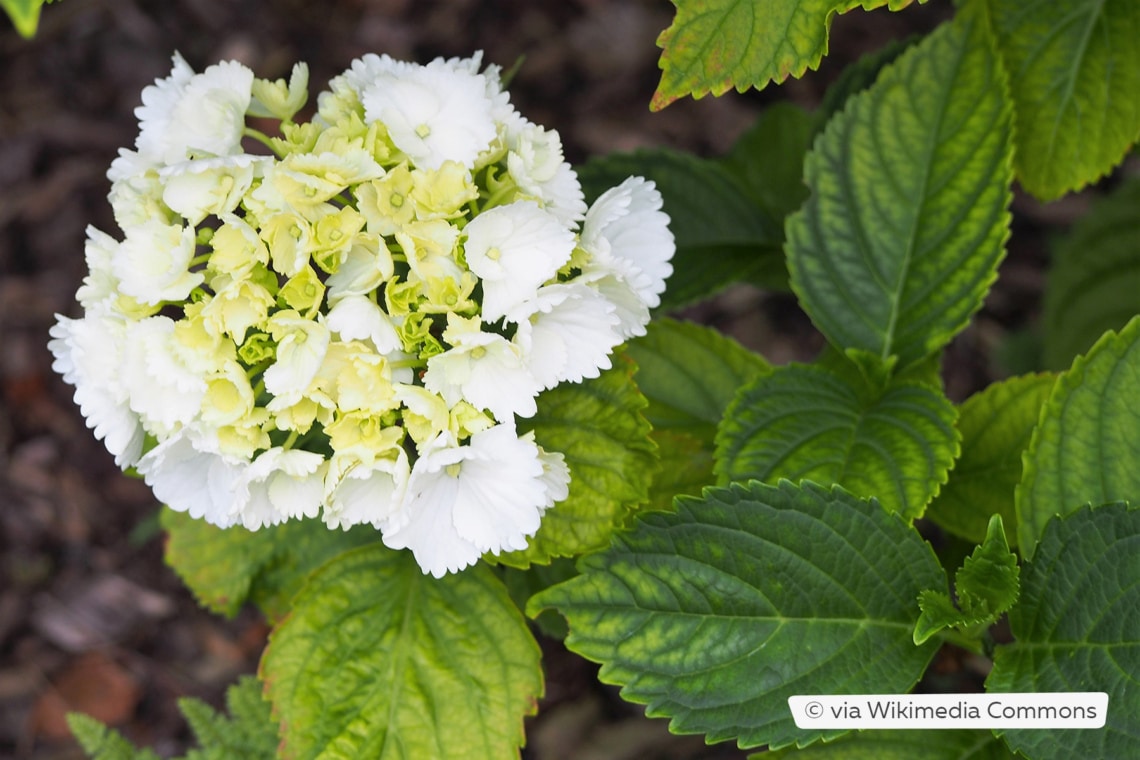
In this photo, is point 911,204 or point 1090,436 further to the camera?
point 911,204

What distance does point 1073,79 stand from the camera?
1.39 m

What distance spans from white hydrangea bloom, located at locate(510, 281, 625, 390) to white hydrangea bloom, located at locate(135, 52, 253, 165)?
1.17 ft

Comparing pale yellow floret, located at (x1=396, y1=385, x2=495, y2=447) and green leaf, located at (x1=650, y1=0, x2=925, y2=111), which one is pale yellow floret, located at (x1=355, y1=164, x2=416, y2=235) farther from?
green leaf, located at (x1=650, y1=0, x2=925, y2=111)

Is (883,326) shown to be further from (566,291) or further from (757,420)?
(566,291)

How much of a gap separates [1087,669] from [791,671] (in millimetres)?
279

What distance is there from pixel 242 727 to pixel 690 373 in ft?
2.60

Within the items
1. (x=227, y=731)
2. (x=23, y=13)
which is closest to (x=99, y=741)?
(x=227, y=731)

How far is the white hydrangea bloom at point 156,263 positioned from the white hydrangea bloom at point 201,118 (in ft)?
0.31

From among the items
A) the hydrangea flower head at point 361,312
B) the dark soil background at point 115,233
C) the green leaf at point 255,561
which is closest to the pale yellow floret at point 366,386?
the hydrangea flower head at point 361,312

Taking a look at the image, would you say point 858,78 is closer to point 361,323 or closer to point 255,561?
point 361,323

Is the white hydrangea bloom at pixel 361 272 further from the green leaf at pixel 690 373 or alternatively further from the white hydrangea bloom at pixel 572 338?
the green leaf at pixel 690 373

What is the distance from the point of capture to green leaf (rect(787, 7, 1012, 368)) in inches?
51.4

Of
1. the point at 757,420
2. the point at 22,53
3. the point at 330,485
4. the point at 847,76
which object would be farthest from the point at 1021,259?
the point at 22,53

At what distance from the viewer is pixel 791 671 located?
Answer: 1.08 meters
